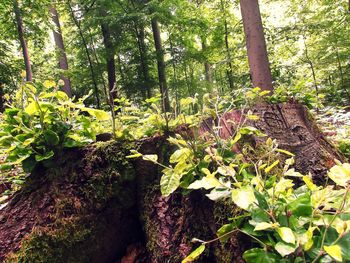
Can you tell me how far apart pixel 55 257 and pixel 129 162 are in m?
0.70

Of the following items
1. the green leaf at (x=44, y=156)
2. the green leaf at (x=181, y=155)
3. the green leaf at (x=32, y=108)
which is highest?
the green leaf at (x=32, y=108)

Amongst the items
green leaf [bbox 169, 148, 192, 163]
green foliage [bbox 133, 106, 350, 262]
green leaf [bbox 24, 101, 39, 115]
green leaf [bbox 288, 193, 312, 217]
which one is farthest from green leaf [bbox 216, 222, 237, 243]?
green leaf [bbox 24, 101, 39, 115]

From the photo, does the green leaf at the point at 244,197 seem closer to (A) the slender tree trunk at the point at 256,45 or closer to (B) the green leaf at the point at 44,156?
(B) the green leaf at the point at 44,156

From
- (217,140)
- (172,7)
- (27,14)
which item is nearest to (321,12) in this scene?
(172,7)

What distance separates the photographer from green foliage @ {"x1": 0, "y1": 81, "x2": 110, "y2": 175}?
5.55 feet

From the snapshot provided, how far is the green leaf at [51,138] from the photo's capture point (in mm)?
1721

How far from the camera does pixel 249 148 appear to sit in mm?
1900

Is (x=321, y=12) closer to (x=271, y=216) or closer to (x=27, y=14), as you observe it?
(x=27, y=14)

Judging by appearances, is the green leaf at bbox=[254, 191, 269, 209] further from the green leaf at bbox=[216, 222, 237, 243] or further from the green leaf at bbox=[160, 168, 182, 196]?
the green leaf at bbox=[160, 168, 182, 196]

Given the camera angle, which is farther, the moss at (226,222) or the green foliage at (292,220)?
the moss at (226,222)

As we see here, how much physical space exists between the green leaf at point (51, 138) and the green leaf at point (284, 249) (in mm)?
1433

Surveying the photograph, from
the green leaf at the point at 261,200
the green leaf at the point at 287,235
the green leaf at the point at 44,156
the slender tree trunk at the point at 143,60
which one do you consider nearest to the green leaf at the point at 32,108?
the green leaf at the point at 44,156

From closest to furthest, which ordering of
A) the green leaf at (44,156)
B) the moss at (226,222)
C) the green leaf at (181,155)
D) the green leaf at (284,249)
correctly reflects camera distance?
the green leaf at (284,249), the moss at (226,222), the green leaf at (181,155), the green leaf at (44,156)

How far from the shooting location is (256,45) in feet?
15.4
